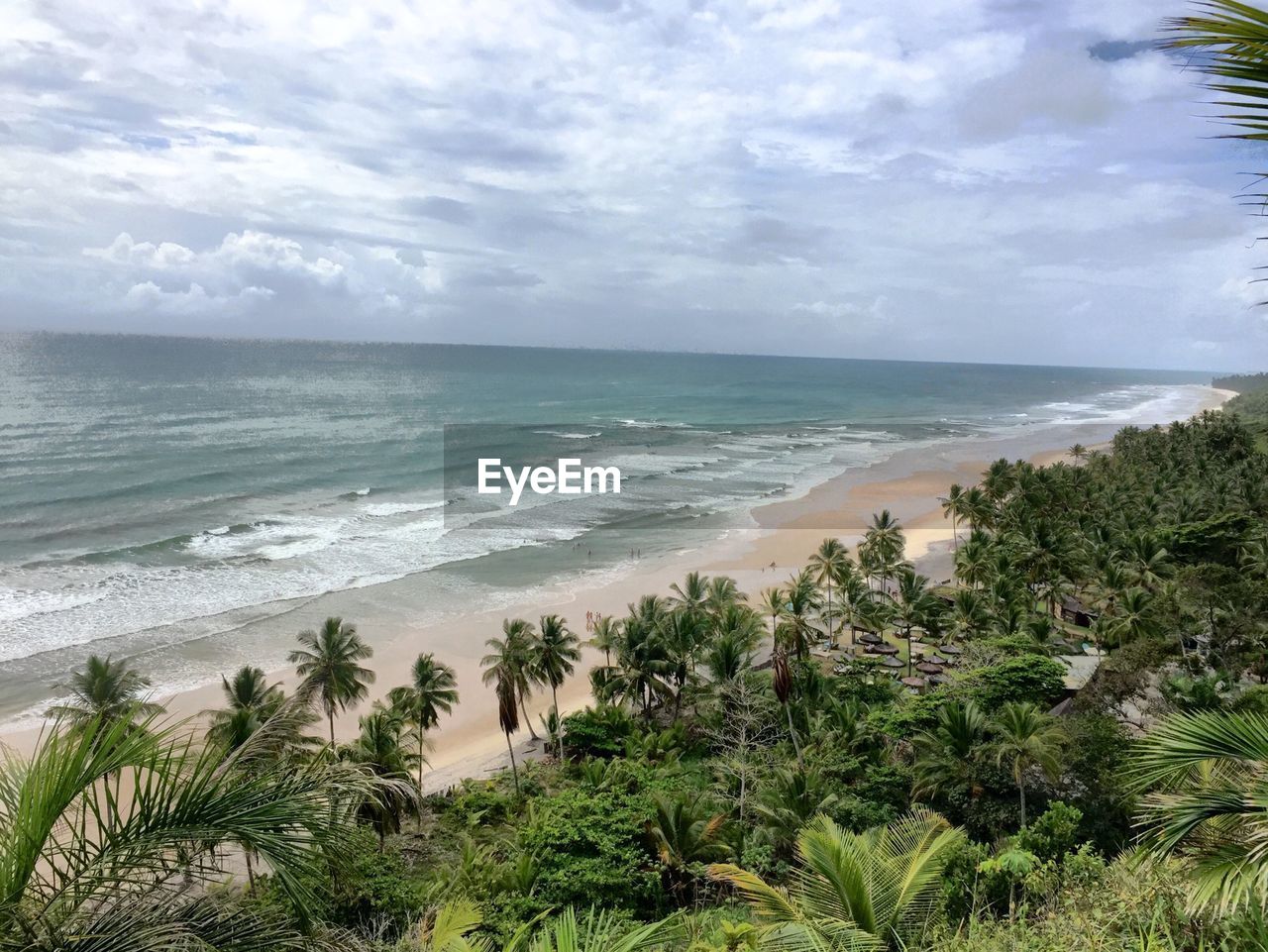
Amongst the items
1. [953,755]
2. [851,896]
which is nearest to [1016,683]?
[953,755]

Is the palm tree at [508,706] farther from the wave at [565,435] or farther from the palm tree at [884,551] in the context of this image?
the wave at [565,435]

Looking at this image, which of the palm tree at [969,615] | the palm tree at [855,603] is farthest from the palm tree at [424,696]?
the palm tree at [969,615]

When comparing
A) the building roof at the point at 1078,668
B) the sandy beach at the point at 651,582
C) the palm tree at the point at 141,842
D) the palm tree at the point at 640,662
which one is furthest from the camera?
the sandy beach at the point at 651,582

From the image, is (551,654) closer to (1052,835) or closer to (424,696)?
(424,696)

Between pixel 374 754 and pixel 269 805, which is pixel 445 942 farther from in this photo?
pixel 374 754

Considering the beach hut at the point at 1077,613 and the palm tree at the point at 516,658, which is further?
the beach hut at the point at 1077,613

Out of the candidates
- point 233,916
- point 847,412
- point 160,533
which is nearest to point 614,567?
point 160,533

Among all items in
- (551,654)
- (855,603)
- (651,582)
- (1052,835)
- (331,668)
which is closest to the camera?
(1052,835)
